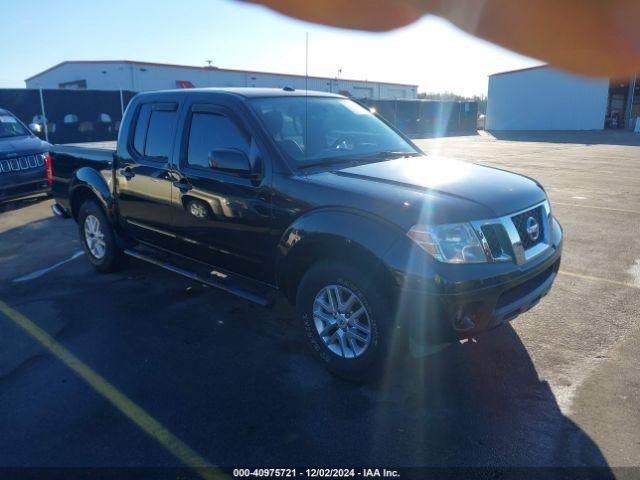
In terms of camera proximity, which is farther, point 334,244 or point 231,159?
point 231,159

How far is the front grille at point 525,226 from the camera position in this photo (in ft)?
11.0

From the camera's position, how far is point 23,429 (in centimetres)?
309

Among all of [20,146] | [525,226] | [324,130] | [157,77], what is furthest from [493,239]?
[157,77]

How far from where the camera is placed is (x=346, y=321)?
3469mm

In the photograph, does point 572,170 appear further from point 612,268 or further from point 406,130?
point 406,130

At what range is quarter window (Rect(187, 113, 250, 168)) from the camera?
4.10m

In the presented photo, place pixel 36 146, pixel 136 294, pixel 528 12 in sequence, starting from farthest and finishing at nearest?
1. pixel 36 146
2. pixel 136 294
3. pixel 528 12

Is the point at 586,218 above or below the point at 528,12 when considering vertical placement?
below

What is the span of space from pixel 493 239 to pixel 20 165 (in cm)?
900

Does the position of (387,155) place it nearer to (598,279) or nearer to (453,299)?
(453,299)

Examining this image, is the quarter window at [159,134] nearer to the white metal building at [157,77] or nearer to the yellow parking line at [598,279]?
the yellow parking line at [598,279]

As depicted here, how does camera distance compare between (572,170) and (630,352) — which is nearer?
(630,352)

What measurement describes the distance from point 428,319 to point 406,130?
3572 centimetres

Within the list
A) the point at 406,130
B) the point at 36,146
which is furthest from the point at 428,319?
the point at 406,130
